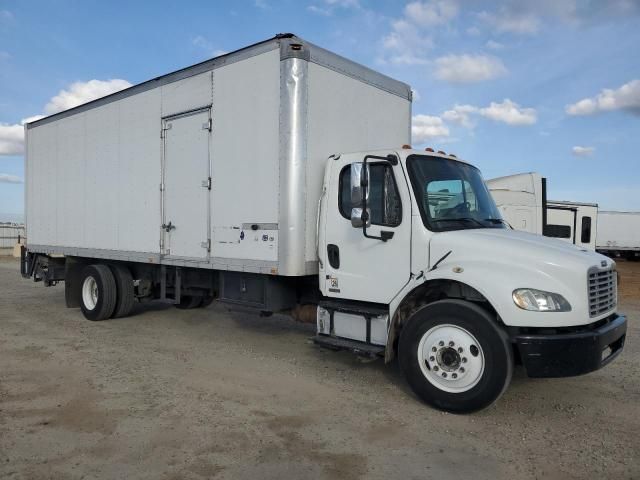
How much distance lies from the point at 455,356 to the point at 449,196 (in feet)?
5.68

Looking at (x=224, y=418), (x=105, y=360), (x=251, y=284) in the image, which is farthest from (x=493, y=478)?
(x=105, y=360)

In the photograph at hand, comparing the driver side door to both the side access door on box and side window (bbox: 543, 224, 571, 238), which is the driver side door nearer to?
the side access door on box

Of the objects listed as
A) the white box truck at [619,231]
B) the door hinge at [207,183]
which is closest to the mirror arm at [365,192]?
the door hinge at [207,183]

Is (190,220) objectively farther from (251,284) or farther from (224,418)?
(224,418)

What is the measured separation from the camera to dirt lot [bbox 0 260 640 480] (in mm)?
3857

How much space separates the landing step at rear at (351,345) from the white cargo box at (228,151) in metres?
0.80

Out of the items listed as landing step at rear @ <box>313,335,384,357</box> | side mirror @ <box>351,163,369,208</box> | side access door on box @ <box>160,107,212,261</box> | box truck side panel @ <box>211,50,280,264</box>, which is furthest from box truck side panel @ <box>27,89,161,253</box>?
side mirror @ <box>351,163,369,208</box>

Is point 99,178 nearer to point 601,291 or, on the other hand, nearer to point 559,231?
point 601,291

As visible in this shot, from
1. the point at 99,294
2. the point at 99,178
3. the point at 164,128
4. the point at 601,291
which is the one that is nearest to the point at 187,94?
the point at 164,128

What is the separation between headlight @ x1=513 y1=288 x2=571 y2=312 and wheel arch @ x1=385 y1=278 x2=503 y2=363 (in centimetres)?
34

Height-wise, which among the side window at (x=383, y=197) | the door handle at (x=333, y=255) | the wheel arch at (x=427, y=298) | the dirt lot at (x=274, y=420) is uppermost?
the side window at (x=383, y=197)

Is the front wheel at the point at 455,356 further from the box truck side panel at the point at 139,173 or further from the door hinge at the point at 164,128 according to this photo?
the door hinge at the point at 164,128

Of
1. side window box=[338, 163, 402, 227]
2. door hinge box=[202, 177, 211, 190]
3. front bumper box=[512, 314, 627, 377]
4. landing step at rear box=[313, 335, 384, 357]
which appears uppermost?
door hinge box=[202, 177, 211, 190]

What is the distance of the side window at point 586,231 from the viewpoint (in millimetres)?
17031
